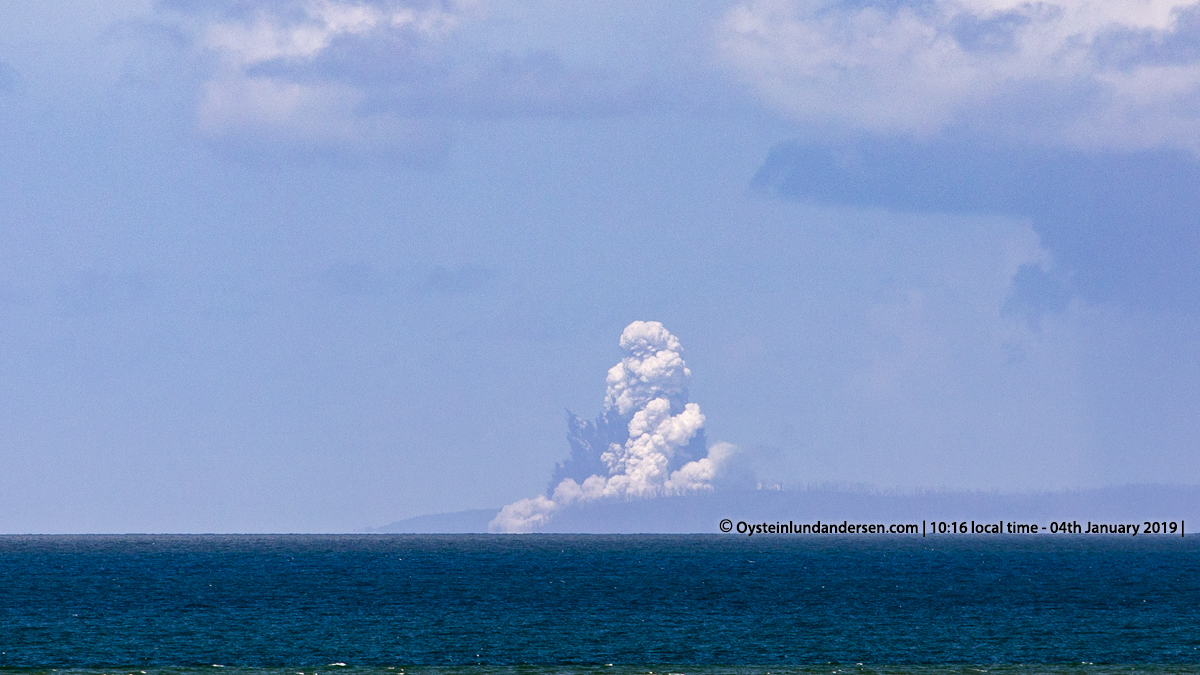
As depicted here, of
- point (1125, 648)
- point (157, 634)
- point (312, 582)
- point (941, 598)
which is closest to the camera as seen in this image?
point (1125, 648)

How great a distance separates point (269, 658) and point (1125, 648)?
178 ft

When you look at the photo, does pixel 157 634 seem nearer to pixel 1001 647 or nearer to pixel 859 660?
pixel 859 660

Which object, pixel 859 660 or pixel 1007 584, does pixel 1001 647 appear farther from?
pixel 1007 584

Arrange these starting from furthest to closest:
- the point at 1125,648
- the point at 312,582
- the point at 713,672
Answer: the point at 312,582 → the point at 1125,648 → the point at 713,672

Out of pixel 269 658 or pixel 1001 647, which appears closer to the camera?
pixel 269 658

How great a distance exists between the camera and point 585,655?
301 ft

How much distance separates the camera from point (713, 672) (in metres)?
65.0

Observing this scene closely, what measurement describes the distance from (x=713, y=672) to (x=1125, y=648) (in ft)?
140

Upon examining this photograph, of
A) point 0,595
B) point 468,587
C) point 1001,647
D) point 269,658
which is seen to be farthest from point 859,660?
point 0,595

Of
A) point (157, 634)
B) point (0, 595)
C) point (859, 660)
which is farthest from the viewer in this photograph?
point (0, 595)

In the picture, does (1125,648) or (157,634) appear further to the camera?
(157,634)

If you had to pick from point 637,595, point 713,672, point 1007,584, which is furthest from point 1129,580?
point 713,672

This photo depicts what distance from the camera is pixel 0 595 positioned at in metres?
166

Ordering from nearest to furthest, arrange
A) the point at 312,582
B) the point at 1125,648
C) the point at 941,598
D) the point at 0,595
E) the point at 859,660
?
the point at 859,660, the point at 1125,648, the point at 941,598, the point at 0,595, the point at 312,582
